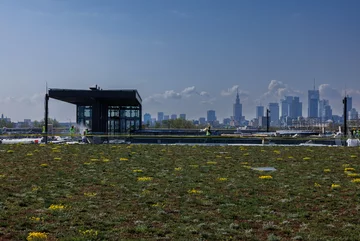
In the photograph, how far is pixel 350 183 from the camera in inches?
780

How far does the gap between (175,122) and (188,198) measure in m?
175

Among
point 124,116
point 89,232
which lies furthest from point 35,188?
point 124,116

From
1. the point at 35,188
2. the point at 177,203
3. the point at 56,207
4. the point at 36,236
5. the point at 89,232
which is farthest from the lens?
the point at 35,188

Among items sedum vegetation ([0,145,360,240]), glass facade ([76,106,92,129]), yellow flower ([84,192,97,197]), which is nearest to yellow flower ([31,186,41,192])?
sedum vegetation ([0,145,360,240])

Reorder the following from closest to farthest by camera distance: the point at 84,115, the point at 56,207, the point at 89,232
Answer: the point at 89,232
the point at 56,207
the point at 84,115

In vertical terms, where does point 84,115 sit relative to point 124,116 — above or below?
above

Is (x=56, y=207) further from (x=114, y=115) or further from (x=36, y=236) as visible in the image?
(x=114, y=115)

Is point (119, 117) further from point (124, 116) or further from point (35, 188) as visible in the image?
point (35, 188)

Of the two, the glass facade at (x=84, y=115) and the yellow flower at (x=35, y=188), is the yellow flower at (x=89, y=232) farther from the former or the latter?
the glass facade at (x=84, y=115)

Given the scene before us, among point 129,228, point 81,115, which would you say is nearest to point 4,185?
point 129,228

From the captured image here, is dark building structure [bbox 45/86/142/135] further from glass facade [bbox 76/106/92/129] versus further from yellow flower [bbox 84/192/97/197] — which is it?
yellow flower [bbox 84/192/97/197]

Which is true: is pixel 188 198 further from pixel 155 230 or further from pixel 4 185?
pixel 4 185

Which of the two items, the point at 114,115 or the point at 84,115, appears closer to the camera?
the point at 114,115

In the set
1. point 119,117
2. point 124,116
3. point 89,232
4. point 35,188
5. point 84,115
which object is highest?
point 84,115
